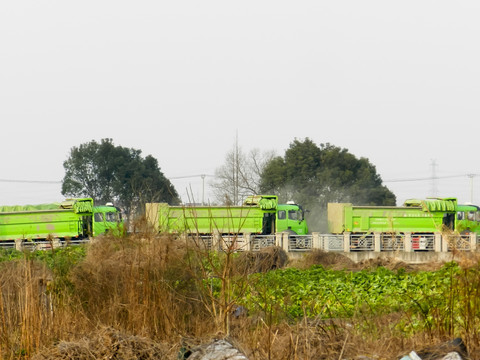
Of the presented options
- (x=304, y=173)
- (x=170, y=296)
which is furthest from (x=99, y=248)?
(x=304, y=173)

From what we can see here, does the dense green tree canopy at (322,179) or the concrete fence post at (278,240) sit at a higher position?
the dense green tree canopy at (322,179)

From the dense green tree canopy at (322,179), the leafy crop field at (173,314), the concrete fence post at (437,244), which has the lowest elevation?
the concrete fence post at (437,244)

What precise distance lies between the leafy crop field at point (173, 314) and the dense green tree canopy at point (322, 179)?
35927 mm

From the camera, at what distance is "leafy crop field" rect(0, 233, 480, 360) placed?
7469mm

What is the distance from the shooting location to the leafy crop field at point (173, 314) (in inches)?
294

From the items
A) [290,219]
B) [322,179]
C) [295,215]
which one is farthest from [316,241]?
[322,179]

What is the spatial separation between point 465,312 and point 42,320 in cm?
519

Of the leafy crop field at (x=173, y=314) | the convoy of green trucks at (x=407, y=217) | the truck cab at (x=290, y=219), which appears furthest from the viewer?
the truck cab at (x=290, y=219)

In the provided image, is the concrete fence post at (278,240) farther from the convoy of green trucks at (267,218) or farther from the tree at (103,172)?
the tree at (103,172)

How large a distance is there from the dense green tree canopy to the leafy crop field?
35.9 m

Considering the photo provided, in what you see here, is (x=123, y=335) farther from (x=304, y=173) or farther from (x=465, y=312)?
(x=304, y=173)

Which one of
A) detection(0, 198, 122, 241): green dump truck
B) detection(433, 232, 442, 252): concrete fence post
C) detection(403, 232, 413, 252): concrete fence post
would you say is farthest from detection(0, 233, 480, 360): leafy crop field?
detection(433, 232, 442, 252): concrete fence post

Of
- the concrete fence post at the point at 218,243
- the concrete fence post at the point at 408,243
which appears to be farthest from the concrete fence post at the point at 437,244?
the concrete fence post at the point at 218,243

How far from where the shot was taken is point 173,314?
9.60 m
